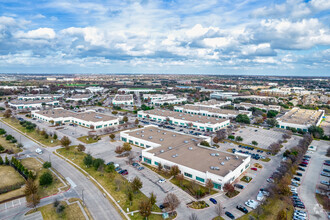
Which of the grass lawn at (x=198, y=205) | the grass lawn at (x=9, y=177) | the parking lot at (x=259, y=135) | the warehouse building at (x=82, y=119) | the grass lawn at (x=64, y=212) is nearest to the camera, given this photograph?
the grass lawn at (x=64, y=212)

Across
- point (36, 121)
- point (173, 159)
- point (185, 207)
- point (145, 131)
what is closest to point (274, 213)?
point (185, 207)

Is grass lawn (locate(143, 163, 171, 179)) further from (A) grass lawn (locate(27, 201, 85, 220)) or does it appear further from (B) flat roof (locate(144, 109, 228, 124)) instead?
(B) flat roof (locate(144, 109, 228, 124))

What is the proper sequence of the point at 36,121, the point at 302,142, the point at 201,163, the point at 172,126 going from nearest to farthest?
the point at 201,163, the point at 302,142, the point at 172,126, the point at 36,121

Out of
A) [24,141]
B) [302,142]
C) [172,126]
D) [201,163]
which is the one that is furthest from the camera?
[172,126]

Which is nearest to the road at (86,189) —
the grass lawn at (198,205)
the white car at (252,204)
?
the grass lawn at (198,205)

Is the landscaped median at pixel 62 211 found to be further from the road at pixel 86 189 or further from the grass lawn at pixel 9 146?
the grass lawn at pixel 9 146

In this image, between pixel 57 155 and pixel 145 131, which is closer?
pixel 57 155

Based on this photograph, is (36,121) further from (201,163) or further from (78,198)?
(201,163)
